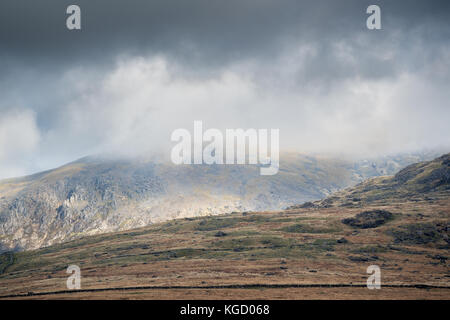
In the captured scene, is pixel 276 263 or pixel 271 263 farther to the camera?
pixel 271 263

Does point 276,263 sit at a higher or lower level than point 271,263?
higher

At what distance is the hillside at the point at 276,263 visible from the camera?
302 feet

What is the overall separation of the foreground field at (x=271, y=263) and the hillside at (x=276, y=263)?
1.10ft

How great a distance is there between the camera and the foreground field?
300ft

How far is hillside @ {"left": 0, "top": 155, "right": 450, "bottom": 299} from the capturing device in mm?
91938

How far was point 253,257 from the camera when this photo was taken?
140m

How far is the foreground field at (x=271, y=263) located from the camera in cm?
9150

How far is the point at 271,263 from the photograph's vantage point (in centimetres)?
12731

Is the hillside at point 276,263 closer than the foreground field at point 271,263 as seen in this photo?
No

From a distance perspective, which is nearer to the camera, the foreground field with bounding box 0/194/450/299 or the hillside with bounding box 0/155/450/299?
the foreground field with bounding box 0/194/450/299

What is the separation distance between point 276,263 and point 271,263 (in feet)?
6.43

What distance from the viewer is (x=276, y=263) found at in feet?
416

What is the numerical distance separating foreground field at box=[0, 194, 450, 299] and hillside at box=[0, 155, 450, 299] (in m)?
0.34
